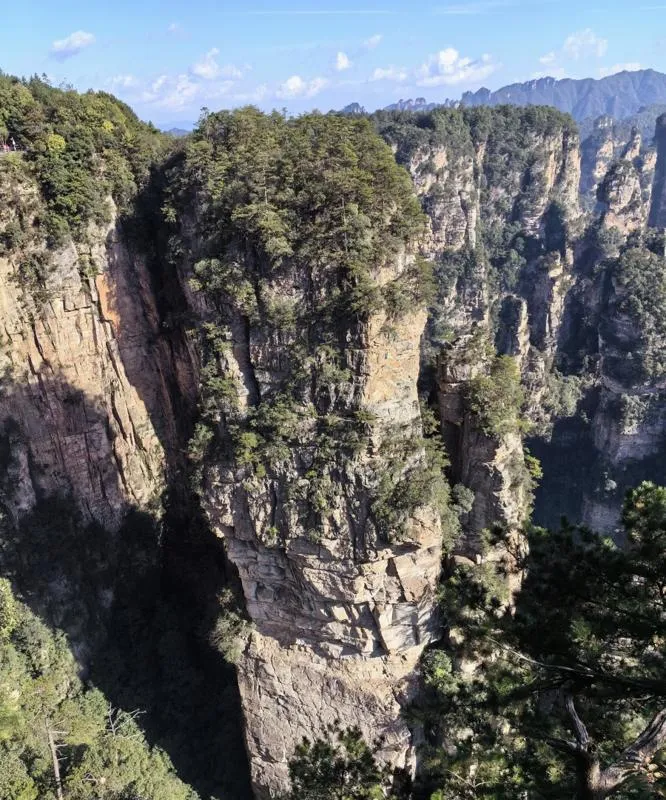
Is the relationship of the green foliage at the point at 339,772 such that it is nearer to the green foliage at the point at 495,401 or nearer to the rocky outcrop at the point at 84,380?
the green foliage at the point at 495,401

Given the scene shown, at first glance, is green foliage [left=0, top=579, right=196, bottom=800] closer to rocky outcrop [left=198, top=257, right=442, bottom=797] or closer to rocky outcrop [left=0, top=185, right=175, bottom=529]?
rocky outcrop [left=198, top=257, right=442, bottom=797]

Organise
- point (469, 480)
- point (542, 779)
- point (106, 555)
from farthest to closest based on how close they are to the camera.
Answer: point (106, 555)
point (469, 480)
point (542, 779)

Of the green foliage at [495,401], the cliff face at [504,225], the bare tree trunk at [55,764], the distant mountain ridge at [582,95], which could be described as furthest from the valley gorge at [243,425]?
the distant mountain ridge at [582,95]

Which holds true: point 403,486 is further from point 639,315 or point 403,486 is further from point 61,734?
point 639,315

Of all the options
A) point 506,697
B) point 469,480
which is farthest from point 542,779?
point 469,480

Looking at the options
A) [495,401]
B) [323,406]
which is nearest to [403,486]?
[323,406]

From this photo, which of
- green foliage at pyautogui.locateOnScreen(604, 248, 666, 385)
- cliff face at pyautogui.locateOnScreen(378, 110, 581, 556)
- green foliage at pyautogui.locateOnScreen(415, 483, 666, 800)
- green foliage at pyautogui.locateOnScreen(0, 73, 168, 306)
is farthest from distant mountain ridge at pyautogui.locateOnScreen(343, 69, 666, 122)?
green foliage at pyautogui.locateOnScreen(415, 483, 666, 800)

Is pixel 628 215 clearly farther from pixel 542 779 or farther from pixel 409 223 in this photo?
pixel 542 779
